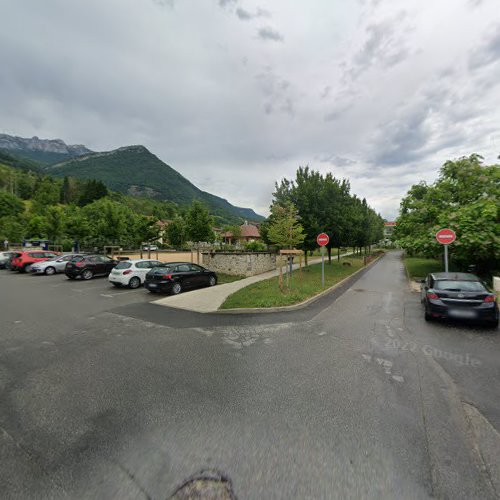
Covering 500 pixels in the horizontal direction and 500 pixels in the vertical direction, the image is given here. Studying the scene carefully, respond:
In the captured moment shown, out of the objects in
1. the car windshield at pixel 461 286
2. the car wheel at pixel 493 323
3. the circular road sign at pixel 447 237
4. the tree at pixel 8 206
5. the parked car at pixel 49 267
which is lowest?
the car wheel at pixel 493 323

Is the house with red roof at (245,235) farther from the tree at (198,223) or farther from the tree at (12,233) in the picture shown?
the tree at (198,223)

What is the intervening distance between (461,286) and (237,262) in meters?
12.7

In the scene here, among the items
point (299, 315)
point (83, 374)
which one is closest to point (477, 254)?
point (299, 315)

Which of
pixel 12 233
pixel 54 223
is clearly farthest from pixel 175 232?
pixel 12 233

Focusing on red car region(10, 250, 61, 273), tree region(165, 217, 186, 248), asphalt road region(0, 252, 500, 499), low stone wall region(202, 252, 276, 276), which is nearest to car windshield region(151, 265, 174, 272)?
asphalt road region(0, 252, 500, 499)

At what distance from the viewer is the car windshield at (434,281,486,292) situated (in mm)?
6517

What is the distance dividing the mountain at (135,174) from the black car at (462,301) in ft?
463

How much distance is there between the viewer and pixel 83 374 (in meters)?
4.15

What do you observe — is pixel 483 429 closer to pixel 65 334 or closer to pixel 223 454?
pixel 223 454

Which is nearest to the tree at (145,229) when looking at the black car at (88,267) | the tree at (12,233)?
the black car at (88,267)

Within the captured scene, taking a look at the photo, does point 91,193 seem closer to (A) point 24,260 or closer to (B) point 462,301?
(A) point 24,260

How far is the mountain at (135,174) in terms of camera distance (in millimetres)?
147125

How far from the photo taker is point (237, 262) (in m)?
17.4

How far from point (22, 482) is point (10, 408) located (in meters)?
1.62
